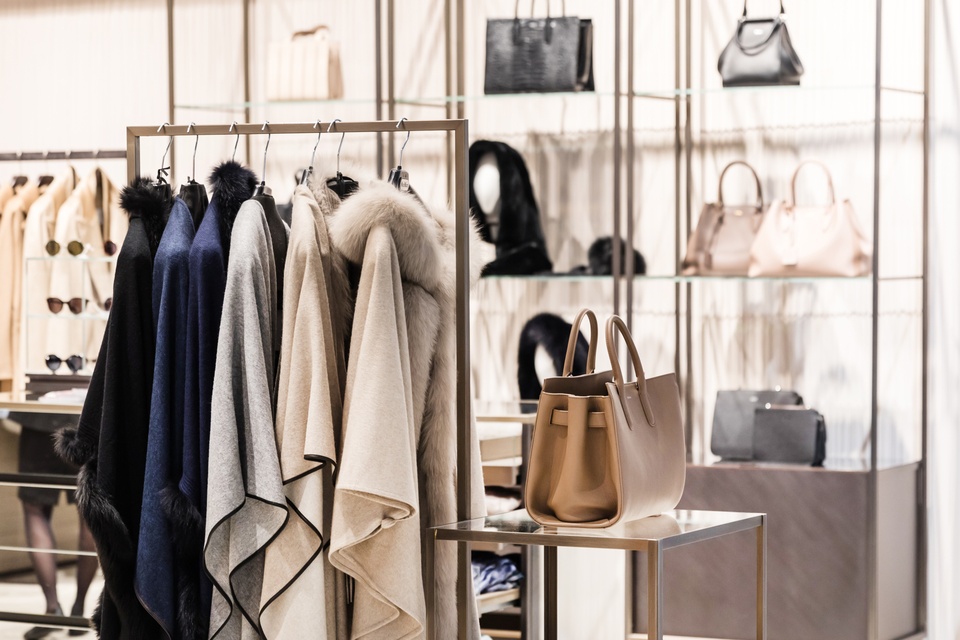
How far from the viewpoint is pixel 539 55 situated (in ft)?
14.9

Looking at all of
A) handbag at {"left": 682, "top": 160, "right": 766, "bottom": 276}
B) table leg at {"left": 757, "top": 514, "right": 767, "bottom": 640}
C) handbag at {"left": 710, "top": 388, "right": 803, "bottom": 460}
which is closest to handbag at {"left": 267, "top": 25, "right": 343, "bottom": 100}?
handbag at {"left": 682, "top": 160, "right": 766, "bottom": 276}

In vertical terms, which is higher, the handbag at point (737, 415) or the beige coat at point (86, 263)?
the beige coat at point (86, 263)

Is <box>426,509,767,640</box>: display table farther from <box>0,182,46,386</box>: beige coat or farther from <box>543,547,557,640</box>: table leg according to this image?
<box>0,182,46,386</box>: beige coat

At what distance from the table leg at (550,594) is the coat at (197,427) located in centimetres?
72

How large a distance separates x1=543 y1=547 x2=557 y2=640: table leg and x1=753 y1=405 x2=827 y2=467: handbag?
1.66 metres

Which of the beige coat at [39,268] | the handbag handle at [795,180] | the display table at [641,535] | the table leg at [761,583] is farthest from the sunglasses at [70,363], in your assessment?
the table leg at [761,583]

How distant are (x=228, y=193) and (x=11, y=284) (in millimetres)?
2858

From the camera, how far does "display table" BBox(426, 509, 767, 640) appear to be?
2.12 metres

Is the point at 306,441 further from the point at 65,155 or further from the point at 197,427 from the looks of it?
the point at 65,155

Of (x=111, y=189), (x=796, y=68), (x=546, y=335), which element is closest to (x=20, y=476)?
(x=111, y=189)

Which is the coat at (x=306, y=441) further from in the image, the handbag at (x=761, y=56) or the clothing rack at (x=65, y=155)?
the clothing rack at (x=65, y=155)

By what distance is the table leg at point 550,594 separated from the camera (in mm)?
2754

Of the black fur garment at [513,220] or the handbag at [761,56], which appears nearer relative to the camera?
the handbag at [761,56]

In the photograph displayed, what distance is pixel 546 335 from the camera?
4.95 metres
